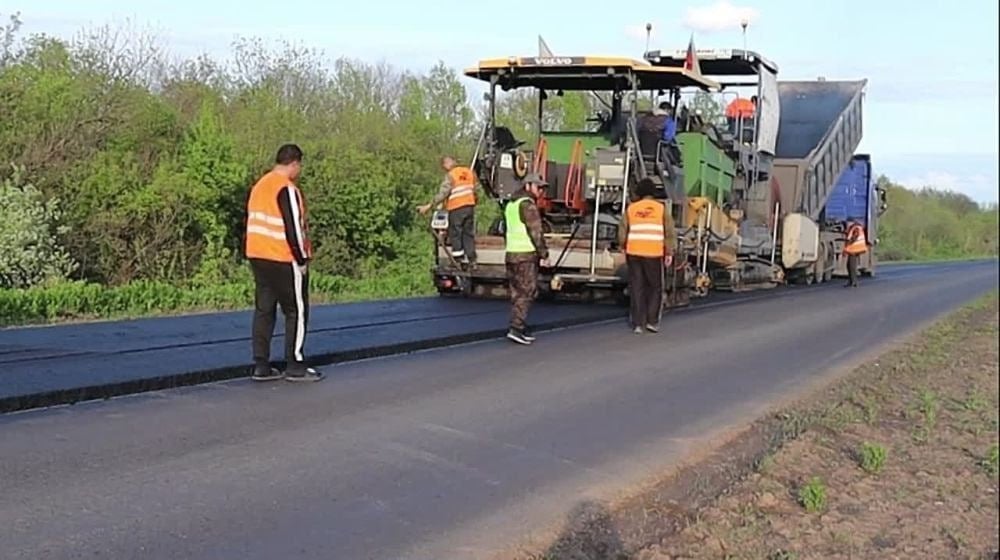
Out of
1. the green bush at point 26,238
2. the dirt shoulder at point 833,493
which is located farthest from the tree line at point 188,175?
the dirt shoulder at point 833,493

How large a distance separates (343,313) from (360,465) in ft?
23.9

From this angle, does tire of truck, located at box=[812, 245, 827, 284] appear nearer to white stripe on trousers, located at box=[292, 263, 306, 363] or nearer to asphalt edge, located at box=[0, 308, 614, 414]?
asphalt edge, located at box=[0, 308, 614, 414]

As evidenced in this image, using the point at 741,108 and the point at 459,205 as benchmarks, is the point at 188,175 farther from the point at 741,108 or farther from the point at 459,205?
the point at 741,108

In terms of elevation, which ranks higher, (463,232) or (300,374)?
(463,232)

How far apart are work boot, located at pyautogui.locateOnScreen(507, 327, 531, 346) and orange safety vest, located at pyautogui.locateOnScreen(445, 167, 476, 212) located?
13.7 ft

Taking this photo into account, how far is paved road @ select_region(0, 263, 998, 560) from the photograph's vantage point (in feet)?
18.0

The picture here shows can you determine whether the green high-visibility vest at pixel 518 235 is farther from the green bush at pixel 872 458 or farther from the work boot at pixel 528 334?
the green bush at pixel 872 458

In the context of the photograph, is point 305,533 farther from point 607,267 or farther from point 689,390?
point 607,267

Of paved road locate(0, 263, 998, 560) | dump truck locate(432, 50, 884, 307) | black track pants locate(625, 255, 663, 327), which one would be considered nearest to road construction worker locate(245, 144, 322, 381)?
paved road locate(0, 263, 998, 560)

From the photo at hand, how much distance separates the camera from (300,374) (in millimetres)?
9258

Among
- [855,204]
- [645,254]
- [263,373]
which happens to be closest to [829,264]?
[855,204]

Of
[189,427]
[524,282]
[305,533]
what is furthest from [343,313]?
[305,533]

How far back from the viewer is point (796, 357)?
42.9ft

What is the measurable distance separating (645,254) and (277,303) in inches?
222
